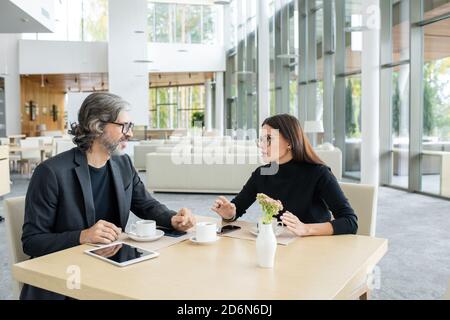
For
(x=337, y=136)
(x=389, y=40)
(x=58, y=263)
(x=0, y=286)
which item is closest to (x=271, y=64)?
(x=337, y=136)

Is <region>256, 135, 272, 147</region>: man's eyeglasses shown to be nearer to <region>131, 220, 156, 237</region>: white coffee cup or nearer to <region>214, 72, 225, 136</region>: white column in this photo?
<region>131, 220, 156, 237</region>: white coffee cup

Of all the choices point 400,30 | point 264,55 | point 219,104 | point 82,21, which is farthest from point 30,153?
point 219,104

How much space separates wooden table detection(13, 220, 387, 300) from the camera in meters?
1.11

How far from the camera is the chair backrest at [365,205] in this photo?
6.84ft

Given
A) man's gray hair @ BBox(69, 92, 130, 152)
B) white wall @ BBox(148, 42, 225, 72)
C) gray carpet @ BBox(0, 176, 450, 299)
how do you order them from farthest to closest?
white wall @ BBox(148, 42, 225, 72) < gray carpet @ BBox(0, 176, 450, 299) < man's gray hair @ BBox(69, 92, 130, 152)

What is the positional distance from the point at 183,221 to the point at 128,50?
13.0m

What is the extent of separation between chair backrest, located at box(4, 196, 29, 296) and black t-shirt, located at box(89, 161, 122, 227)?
0.96ft

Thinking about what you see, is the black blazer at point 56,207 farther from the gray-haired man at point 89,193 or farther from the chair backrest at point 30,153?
the chair backrest at point 30,153

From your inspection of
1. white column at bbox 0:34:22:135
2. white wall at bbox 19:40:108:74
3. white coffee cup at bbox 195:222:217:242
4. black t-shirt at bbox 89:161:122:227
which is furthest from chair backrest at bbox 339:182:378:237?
white column at bbox 0:34:22:135

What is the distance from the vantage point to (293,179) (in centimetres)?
202

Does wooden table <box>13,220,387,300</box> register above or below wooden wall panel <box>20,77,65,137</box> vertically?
below

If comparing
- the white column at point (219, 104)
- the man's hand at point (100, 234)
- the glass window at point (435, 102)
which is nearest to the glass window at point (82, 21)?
the white column at point (219, 104)
